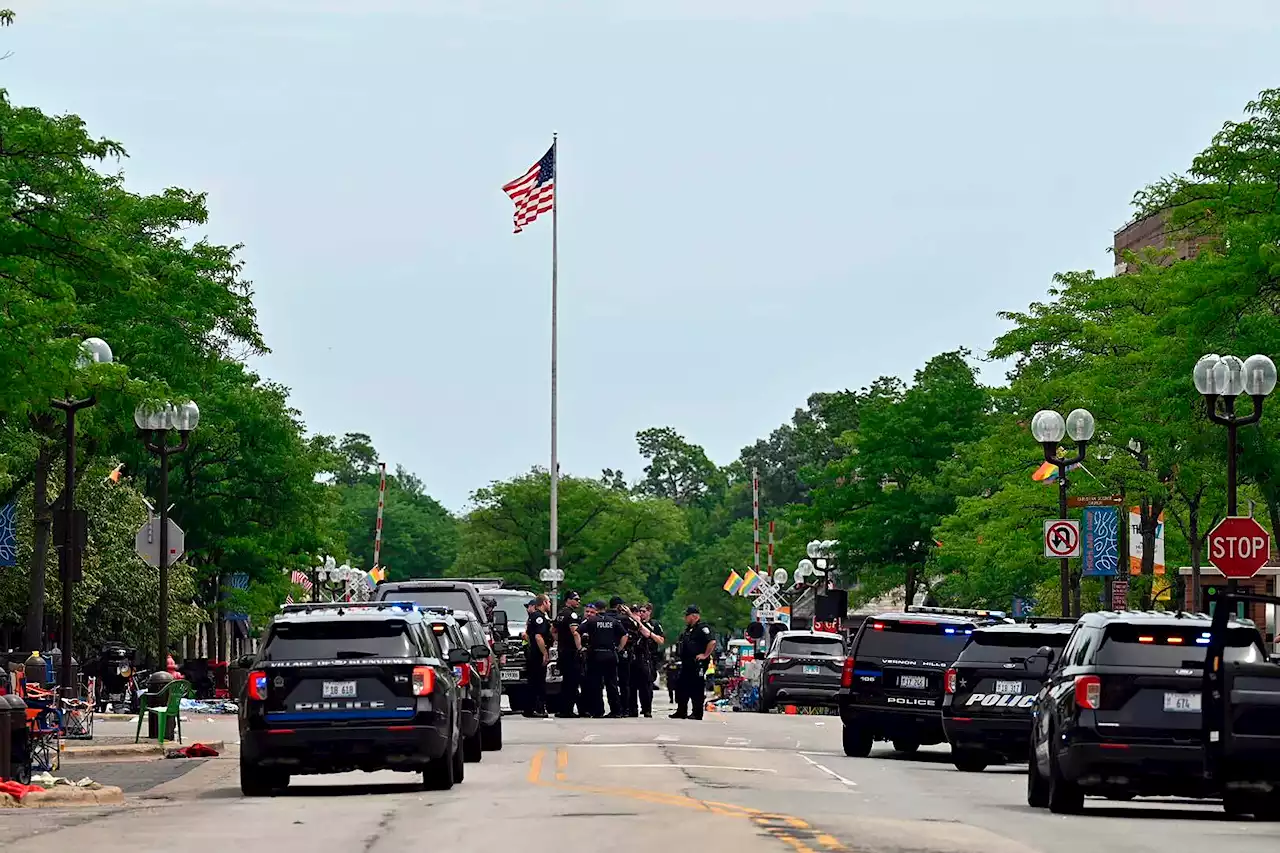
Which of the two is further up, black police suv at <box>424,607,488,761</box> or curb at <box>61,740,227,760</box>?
black police suv at <box>424,607,488,761</box>

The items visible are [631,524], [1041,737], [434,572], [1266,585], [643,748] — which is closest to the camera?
[1041,737]

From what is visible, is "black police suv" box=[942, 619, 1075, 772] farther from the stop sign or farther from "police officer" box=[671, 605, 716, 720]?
"police officer" box=[671, 605, 716, 720]

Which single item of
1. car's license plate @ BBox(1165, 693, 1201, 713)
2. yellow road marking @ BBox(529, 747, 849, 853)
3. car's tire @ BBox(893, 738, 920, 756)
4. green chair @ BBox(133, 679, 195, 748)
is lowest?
car's tire @ BBox(893, 738, 920, 756)

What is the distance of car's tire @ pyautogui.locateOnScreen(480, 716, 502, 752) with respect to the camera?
2858cm

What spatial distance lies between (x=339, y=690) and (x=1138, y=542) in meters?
36.2

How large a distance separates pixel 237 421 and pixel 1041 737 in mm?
45923

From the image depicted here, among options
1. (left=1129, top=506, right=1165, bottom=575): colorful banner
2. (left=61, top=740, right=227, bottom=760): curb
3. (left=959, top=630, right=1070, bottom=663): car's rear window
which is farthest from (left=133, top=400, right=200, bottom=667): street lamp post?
(left=1129, top=506, right=1165, bottom=575): colorful banner

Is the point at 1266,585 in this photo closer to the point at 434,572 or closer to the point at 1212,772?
the point at 1212,772

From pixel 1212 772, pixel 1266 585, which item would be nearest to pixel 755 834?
pixel 1212 772

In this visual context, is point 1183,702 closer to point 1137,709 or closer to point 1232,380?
point 1137,709

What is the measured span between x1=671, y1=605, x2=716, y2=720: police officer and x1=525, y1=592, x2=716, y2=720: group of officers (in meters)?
0.01

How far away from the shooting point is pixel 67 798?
21.4m

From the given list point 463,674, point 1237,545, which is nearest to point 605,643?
point 1237,545

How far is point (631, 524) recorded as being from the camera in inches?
5037
